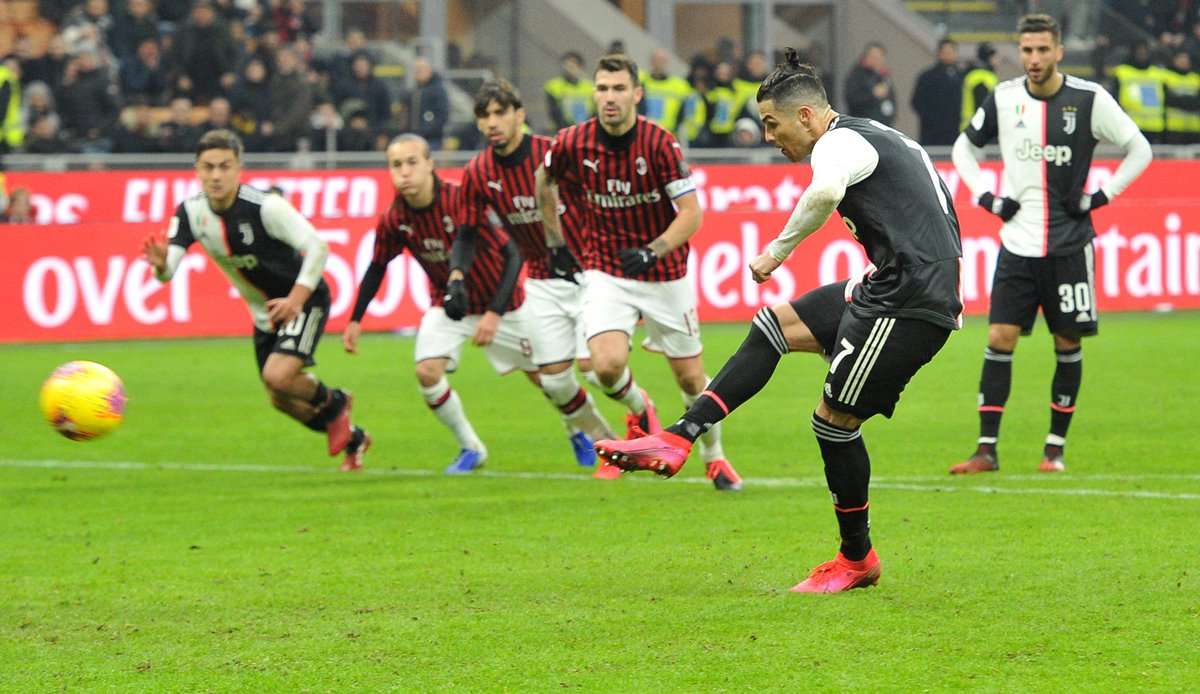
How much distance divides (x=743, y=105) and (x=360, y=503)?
14789mm

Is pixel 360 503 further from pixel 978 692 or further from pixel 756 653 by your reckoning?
pixel 978 692

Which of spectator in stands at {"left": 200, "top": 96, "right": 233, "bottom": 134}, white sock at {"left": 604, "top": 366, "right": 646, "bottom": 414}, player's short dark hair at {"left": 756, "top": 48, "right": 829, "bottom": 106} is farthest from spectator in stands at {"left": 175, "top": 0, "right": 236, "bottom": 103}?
player's short dark hair at {"left": 756, "top": 48, "right": 829, "bottom": 106}

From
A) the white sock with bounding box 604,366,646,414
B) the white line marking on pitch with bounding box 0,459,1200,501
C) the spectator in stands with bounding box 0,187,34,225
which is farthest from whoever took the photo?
the spectator in stands with bounding box 0,187,34,225

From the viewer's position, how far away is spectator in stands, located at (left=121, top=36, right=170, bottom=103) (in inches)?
942

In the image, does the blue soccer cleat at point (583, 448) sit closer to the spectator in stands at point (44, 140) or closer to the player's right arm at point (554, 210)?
the player's right arm at point (554, 210)

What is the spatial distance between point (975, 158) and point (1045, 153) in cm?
38

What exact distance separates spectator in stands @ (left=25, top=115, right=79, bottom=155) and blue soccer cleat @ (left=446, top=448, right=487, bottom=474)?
484 inches

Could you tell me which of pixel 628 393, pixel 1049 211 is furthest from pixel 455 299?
pixel 1049 211

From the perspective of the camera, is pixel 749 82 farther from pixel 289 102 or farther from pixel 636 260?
pixel 636 260

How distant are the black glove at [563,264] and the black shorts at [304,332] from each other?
1.38m

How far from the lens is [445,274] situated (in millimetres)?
11445

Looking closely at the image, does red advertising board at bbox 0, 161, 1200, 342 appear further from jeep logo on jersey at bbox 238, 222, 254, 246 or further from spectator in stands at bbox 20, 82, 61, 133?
jeep logo on jersey at bbox 238, 222, 254, 246

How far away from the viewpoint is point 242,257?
36.3 feet

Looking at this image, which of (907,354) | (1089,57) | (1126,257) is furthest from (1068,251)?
(1089,57)
